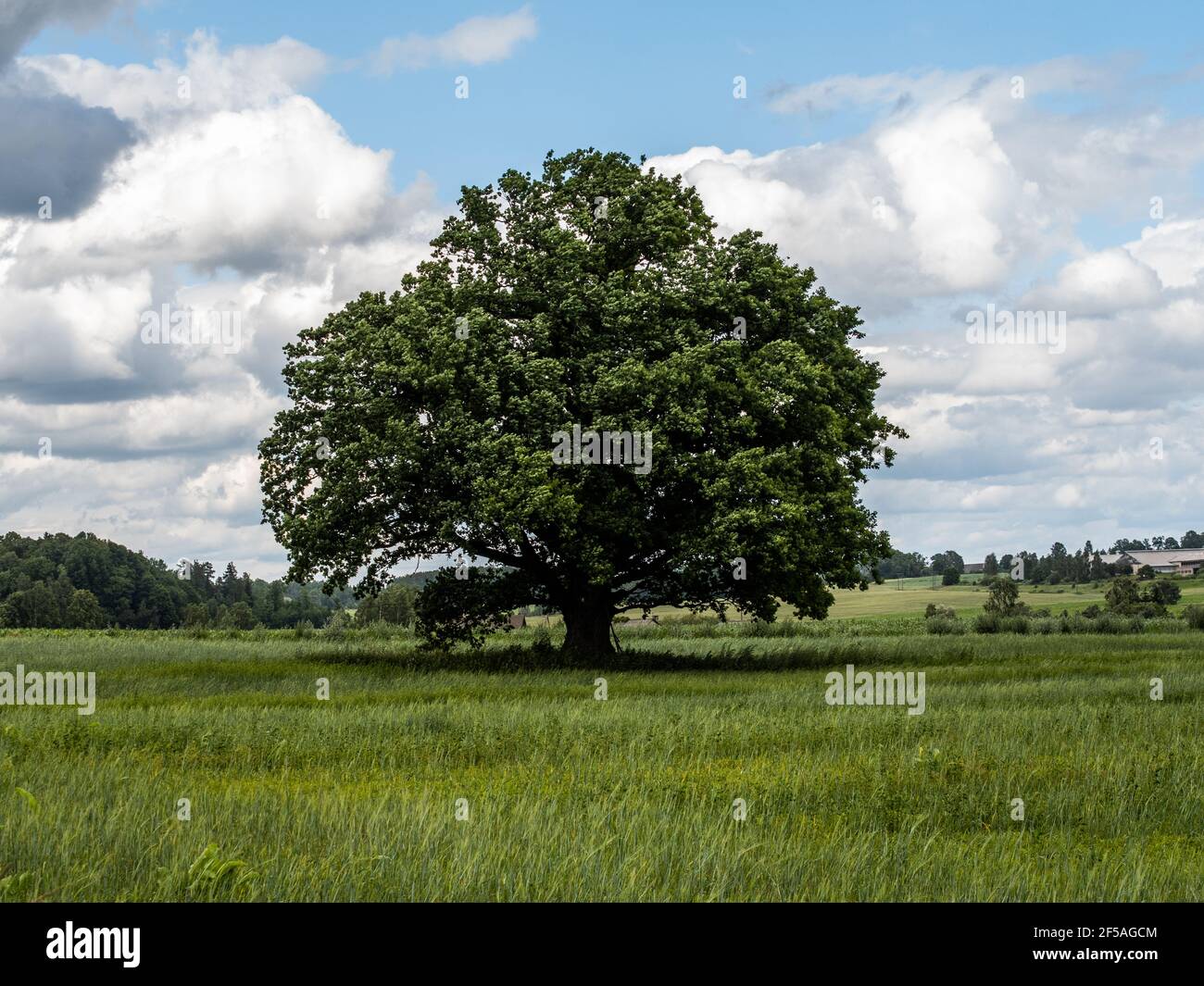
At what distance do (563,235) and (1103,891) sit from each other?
3248 cm

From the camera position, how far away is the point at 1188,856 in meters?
12.5

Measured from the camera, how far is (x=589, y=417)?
3691cm

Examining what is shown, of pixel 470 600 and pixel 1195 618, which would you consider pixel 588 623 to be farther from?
pixel 1195 618

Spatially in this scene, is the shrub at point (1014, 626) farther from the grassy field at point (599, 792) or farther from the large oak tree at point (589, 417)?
the grassy field at point (599, 792)

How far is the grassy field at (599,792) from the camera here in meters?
10.2

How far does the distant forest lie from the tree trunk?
315ft

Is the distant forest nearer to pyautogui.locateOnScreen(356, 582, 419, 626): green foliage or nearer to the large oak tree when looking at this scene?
pyautogui.locateOnScreen(356, 582, 419, 626): green foliage
